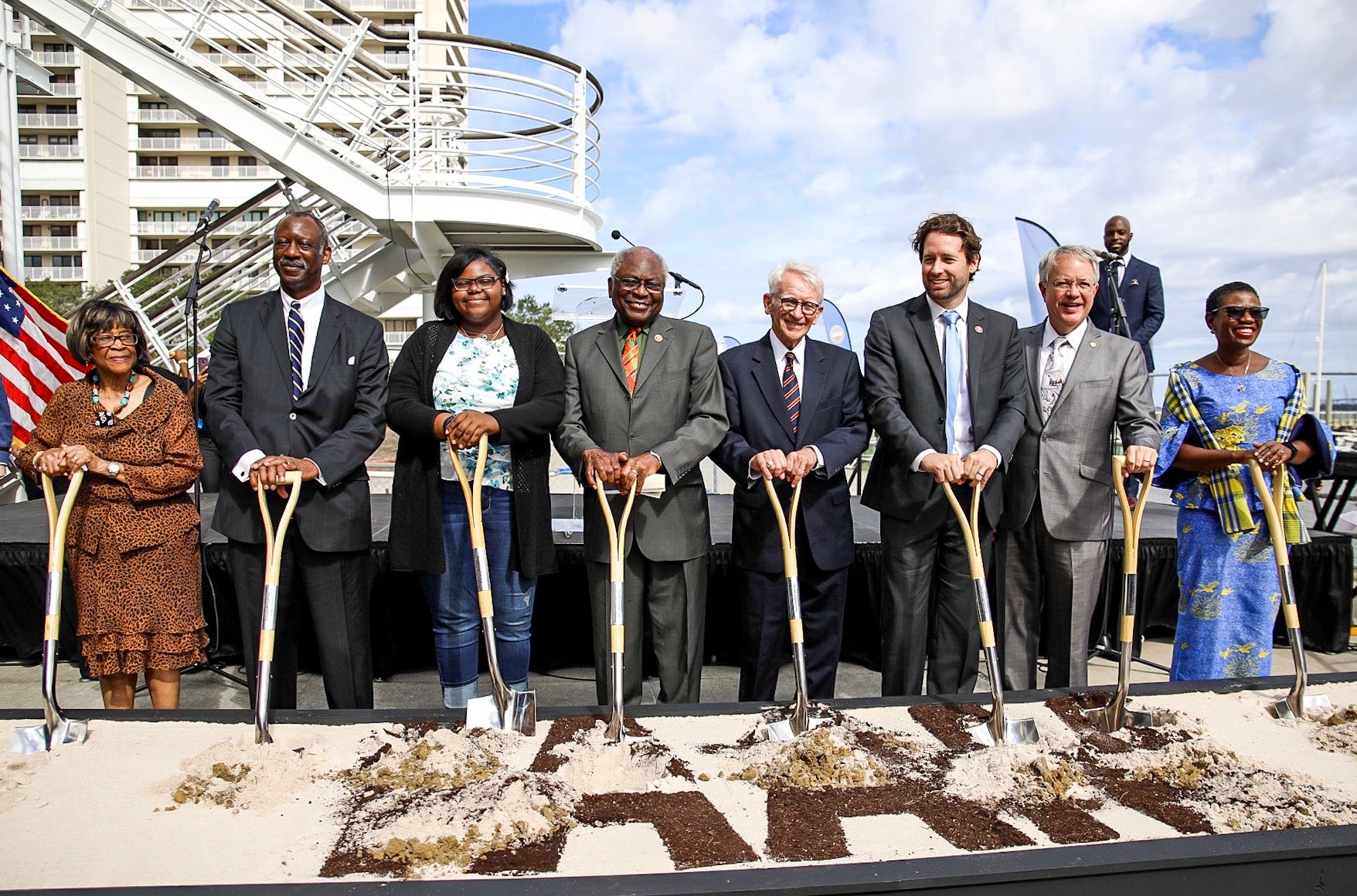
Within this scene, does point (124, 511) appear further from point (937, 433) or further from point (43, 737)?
point (937, 433)

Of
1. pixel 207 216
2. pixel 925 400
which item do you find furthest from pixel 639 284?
pixel 207 216

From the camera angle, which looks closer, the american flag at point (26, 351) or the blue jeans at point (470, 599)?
the blue jeans at point (470, 599)

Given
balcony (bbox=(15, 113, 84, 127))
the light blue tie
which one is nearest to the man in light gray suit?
the light blue tie

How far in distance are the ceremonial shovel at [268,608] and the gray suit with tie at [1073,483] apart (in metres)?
2.34

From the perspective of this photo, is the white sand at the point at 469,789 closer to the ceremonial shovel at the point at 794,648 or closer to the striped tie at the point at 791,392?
the ceremonial shovel at the point at 794,648

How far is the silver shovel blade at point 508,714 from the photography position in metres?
2.48

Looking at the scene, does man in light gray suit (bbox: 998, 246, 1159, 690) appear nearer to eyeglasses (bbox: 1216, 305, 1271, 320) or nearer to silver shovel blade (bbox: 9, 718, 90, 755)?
eyeglasses (bbox: 1216, 305, 1271, 320)

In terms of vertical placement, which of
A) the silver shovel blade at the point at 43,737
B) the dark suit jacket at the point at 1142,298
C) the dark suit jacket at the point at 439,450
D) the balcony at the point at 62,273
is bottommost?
the silver shovel blade at the point at 43,737

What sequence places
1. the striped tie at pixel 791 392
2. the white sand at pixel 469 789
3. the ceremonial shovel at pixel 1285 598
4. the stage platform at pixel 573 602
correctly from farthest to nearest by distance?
the stage platform at pixel 573 602 → the striped tie at pixel 791 392 → the ceremonial shovel at pixel 1285 598 → the white sand at pixel 469 789

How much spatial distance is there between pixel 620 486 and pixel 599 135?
7.94m

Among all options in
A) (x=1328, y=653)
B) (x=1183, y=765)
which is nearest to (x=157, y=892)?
(x=1183, y=765)

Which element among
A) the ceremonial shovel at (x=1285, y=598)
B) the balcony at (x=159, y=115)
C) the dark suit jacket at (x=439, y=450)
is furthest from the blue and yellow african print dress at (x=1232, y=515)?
the balcony at (x=159, y=115)

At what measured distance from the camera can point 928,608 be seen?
10.5 feet

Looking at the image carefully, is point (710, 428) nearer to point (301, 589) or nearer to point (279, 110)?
point (301, 589)
